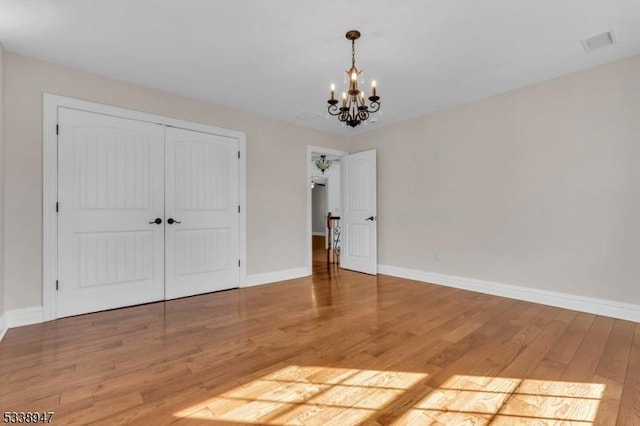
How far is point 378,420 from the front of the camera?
1.53m

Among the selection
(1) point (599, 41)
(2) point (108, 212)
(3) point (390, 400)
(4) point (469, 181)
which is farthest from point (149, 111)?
(1) point (599, 41)

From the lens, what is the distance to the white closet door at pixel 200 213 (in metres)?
3.75

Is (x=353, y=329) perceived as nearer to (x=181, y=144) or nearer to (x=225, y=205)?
(x=225, y=205)

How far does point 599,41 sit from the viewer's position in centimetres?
267

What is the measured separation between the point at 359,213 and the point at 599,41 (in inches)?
141

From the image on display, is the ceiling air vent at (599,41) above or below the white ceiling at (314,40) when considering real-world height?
below

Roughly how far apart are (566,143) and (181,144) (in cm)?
455

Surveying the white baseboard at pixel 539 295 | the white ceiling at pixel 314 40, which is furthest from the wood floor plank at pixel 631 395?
the white ceiling at pixel 314 40

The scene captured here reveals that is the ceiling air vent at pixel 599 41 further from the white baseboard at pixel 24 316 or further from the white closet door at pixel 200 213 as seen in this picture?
the white baseboard at pixel 24 316

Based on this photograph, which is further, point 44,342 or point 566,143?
point 566,143

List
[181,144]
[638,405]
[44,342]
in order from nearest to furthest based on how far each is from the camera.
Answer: [638,405]
[44,342]
[181,144]

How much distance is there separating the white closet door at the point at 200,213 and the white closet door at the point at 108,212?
13 cm

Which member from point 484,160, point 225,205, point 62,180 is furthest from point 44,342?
point 484,160

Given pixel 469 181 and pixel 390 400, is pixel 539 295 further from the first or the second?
pixel 390 400
